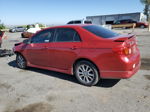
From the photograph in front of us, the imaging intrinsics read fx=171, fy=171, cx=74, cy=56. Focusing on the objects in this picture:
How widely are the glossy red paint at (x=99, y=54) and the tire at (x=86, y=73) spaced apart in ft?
0.42

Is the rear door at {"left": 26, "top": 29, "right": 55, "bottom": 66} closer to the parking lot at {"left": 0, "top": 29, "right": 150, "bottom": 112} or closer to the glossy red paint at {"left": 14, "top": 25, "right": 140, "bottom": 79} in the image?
the glossy red paint at {"left": 14, "top": 25, "right": 140, "bottom": 79}

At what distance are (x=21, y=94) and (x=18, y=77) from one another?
1.48m

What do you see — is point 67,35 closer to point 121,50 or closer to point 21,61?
point 121,50

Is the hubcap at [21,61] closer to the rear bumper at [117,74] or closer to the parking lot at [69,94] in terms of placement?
the parking lot at [69,94]

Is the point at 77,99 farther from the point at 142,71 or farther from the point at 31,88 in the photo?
the point at 142,71

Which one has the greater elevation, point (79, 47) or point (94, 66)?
point (79, 47)

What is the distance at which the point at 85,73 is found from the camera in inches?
187

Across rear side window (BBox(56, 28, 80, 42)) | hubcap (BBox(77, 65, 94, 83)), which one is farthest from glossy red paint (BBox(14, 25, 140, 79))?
hubcap (BBox(77, 65, 94, 83))

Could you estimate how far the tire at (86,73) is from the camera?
457 cm

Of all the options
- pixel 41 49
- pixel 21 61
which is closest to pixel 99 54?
pixel 41 49

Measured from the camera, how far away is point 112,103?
3.77 metres

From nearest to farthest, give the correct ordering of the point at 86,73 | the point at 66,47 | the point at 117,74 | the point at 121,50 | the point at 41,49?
the point at 121,50
the point at 117,74
the point at 86,73
the point at 66,47
the point at 41,49

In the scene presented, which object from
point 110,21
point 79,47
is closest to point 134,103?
point 79,47

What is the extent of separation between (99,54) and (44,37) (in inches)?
87.7
